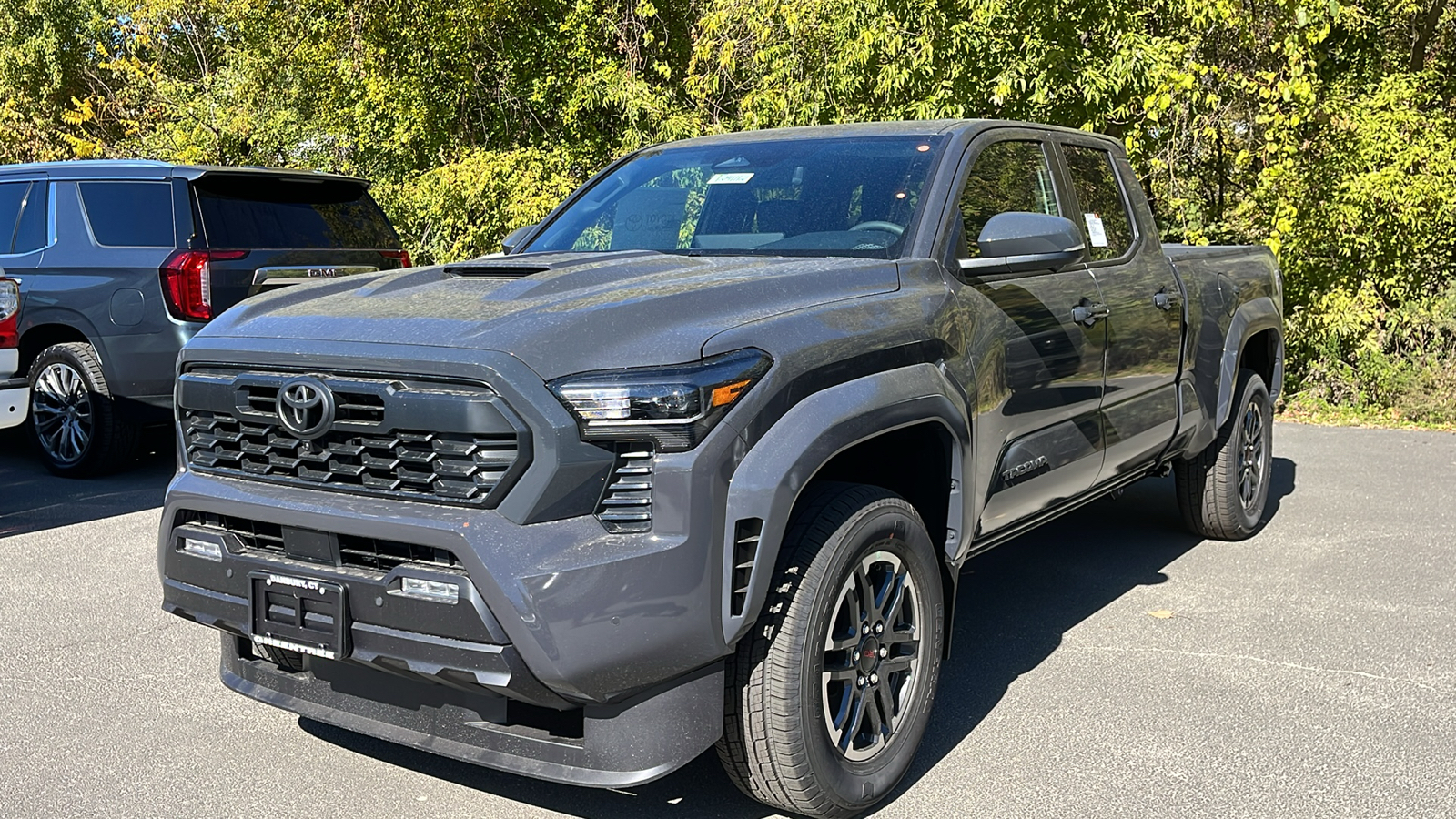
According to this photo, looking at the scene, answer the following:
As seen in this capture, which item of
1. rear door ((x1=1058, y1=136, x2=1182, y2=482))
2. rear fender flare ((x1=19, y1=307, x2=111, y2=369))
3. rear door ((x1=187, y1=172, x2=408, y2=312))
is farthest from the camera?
rear fender flare ((x1=19, y1=307, x2=111, y2=369))

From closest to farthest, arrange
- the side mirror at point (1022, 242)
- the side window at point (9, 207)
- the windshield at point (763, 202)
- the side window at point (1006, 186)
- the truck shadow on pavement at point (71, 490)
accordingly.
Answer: the side mirror at point (1022, 242)
the windshield at point (763, 202)
the side window at point (1006, 186)
the truck shadow on pavement at point (71, 490)
the side window at point (9, 207)

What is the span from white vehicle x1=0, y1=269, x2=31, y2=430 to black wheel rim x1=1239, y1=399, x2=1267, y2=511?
5.94 m

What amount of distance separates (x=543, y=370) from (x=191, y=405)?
1.13 m

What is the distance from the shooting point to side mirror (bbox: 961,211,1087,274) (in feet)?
13.3

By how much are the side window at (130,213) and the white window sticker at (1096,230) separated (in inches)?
212

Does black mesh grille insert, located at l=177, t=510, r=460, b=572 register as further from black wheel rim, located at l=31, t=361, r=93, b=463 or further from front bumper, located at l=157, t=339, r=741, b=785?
black wheel rim, located at l=31, t=361, r=93, b=463

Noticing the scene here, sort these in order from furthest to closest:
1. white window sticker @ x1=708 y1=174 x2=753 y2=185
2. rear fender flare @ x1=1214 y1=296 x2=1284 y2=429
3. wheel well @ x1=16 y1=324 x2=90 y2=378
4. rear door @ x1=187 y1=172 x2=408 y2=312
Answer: wheel well @ x1=16 y1=324 x2=90 y2=378 → rear door @ x1=187 y1=172 x2=408 y2=312 → rear fender flare @ x1=1214 y1=296 x2=1284 y2=429 → white window sticker @ x1=708 y1=174 x2=753 y2=185

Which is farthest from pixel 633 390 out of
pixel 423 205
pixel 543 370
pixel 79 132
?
pixel 79 132

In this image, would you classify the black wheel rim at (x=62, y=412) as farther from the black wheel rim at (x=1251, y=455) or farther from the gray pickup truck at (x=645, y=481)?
the black wheel rim at (x=1251, y=455)

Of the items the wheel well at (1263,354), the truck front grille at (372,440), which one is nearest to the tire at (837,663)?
the truck front grille at (372,440)

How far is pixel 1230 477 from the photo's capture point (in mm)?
6383

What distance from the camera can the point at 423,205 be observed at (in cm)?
1359

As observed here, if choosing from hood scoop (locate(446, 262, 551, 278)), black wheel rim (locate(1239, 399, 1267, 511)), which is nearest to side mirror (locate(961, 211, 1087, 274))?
hood scoop (locate(446, 262, 551, 278))

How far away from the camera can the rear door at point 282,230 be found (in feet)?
26.1
